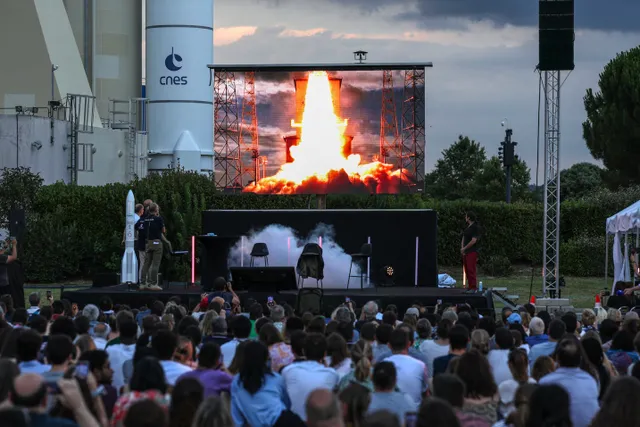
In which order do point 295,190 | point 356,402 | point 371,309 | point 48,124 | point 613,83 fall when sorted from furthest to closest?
1. point 613,83
2. point 48,124
3. point 295,190
4. point 371,309
5. point 356,402

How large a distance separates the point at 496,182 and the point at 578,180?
10926 mm

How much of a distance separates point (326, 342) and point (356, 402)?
1.93 m

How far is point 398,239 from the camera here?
26.6 metres

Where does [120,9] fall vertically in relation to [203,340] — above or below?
above

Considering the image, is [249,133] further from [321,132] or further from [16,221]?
[16,221]

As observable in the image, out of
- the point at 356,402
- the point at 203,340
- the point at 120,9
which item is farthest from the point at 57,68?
the point at 356,402

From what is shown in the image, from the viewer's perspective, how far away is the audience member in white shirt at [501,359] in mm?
10086

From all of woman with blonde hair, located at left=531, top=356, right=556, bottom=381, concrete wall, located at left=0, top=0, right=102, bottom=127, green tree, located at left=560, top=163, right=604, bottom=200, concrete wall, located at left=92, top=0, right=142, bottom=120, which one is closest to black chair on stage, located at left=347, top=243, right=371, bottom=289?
woman with blonde hair, located at left=531, top=356, right=556, bottom=381

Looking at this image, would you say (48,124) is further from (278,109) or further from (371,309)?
(371,309)

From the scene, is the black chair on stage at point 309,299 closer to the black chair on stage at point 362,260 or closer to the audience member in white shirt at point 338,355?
the black chair on stage at point 362,260

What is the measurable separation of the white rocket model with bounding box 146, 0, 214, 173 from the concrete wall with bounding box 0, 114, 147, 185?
1.17 m

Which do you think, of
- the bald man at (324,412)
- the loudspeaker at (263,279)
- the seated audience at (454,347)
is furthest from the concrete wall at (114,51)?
the bald man at (324,412)

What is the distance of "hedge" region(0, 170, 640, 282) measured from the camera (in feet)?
120

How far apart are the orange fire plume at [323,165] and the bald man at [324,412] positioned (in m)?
23.0
